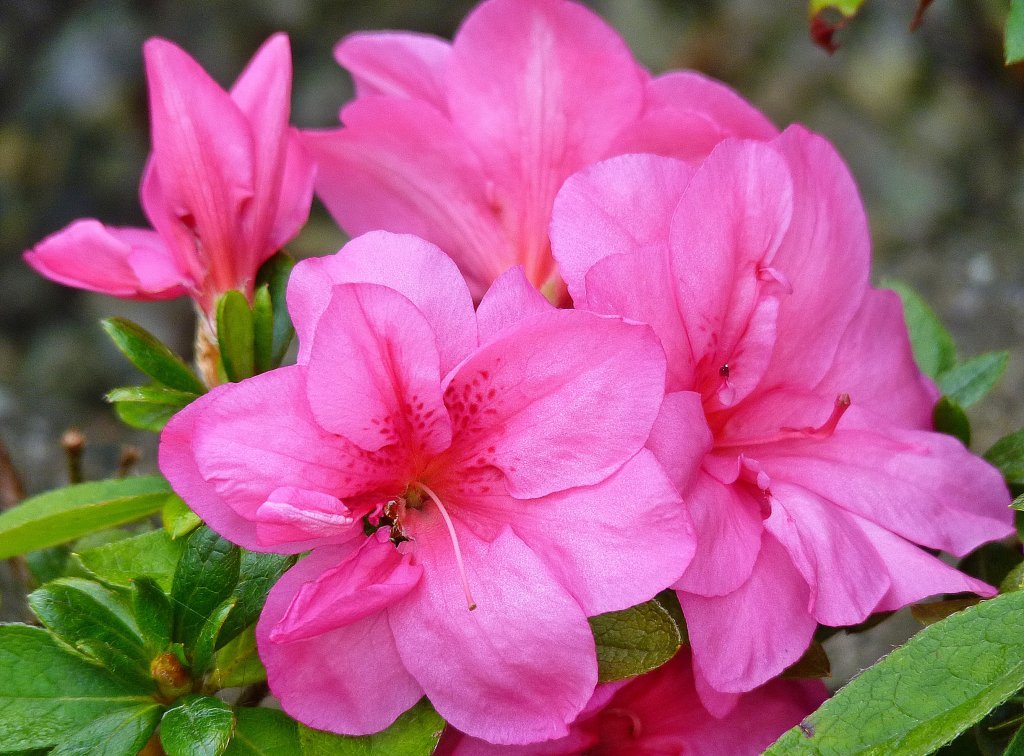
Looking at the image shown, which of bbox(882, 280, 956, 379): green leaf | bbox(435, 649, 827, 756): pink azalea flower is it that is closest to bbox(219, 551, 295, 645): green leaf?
bbox(435, 649, 827, 756): pink azalea flower

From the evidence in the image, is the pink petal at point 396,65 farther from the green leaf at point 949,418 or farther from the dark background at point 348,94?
the dark background at point 348,94

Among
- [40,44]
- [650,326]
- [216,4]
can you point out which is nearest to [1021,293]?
[216,4]

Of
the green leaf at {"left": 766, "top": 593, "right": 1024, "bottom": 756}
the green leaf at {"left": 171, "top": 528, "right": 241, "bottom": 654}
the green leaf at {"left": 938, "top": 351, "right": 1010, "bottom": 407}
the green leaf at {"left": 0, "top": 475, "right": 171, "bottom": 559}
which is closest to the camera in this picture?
the green leaf at {"left": 766, "top": 593, "right": 1024, "bottom": 756}

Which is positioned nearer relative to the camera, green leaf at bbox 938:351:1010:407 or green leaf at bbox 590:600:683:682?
green leaf at bbox 590:600:683:682

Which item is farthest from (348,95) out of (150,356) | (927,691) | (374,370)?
(927,691)

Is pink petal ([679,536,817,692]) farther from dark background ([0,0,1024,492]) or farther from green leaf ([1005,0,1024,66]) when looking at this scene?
dark background ([0,0,1024,492])

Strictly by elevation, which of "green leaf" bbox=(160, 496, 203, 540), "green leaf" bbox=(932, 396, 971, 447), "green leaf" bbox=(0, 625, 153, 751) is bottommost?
"green leaf" bbox=(0, 625, 153, 751)

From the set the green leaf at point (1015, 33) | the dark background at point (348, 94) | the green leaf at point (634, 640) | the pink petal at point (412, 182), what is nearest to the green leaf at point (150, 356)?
the pink petal at point (412, 182)

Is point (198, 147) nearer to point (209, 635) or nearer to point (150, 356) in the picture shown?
point (150, 356)
